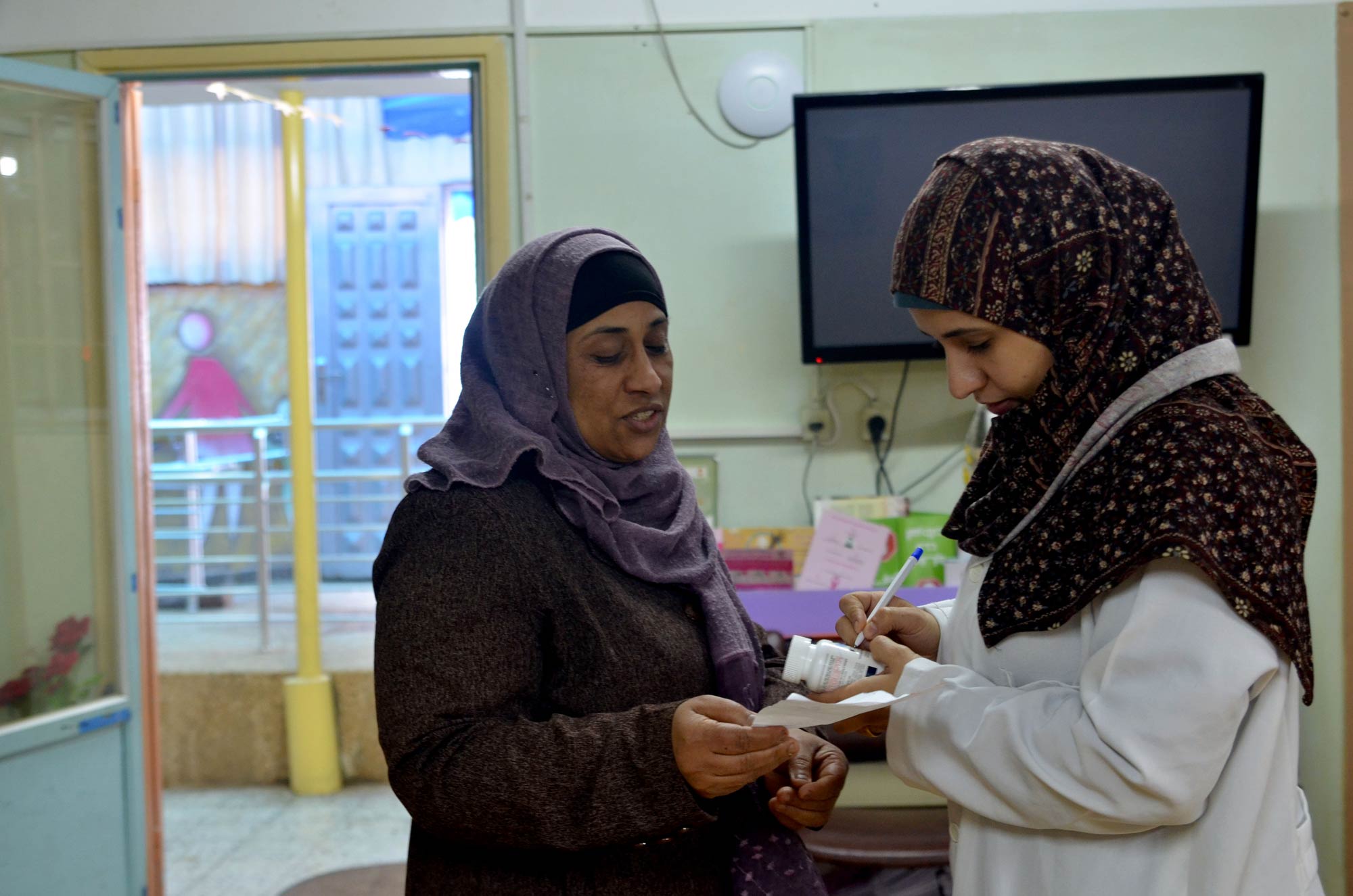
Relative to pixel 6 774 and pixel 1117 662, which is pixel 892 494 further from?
pixel 6 774

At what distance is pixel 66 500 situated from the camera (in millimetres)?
2959

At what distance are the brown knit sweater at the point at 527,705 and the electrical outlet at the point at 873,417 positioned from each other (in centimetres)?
161

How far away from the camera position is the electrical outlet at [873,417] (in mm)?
2783

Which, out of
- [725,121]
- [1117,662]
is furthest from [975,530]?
[725,121]

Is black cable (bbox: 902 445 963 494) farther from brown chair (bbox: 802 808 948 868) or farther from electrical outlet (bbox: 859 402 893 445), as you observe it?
brown chair (bbox: 802 808 948 868)

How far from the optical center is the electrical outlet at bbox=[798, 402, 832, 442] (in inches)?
109

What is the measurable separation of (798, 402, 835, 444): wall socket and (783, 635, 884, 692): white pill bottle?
1585 millimetres

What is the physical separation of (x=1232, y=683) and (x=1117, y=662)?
88 millimetres

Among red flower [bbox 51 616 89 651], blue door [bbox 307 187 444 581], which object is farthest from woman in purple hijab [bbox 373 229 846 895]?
blue door [bbox 307 187 444 581]

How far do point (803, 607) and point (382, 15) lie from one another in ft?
5.90

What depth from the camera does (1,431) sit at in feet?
9.36

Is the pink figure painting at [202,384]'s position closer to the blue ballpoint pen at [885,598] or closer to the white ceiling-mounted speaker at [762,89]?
the white ceiling-mounted speaker at [762,89]

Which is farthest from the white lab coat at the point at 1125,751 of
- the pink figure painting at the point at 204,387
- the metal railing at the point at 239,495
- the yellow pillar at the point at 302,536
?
the pink figure painting at the point at 204,387

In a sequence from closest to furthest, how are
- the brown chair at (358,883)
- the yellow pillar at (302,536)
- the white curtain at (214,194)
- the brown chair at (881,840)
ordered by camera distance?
the brown chair at (881,840)
the brown chair at (358,883)
the yellow pillar at (302,536)
the white curtain at (214,194)
